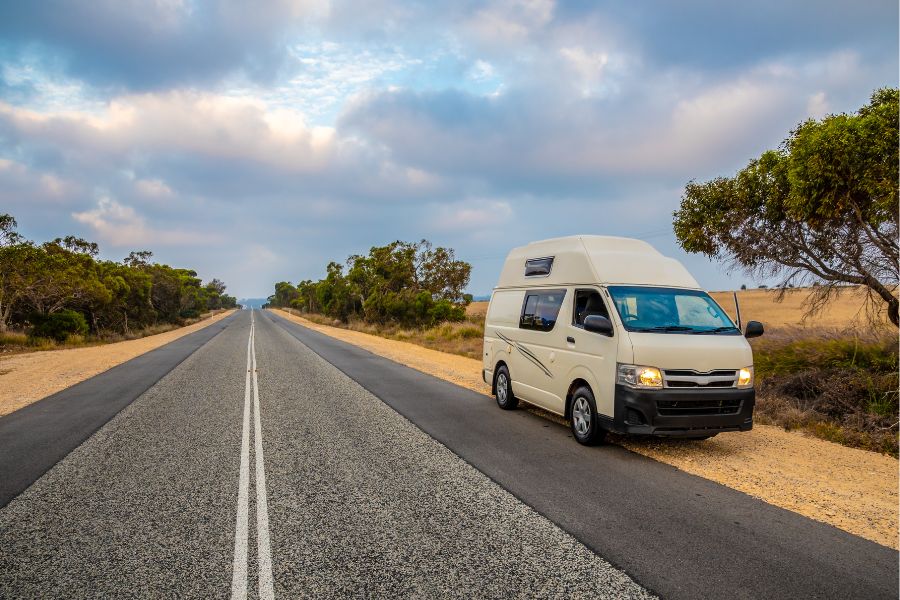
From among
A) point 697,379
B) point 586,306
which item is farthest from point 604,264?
point 697,379

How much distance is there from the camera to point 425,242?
41.2 metres

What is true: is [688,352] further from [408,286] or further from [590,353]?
[408,286]

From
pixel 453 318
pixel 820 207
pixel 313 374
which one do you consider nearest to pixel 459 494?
pixel 820 207

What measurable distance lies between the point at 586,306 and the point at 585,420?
1551mm

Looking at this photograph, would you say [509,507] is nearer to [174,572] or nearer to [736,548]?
[736,548]

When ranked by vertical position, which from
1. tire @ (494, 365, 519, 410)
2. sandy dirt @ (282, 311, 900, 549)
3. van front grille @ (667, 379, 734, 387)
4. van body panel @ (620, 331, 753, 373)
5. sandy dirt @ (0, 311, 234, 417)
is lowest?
sandy dirt @ (0, 311, 234, 417)

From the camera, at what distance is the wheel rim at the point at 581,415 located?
7047 mm

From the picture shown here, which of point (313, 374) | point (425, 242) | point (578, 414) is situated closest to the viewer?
point (578, 414)

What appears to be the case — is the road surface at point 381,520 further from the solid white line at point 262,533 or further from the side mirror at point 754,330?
the side mirror at point 754,330

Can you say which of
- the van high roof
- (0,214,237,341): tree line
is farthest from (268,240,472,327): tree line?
the van high roof

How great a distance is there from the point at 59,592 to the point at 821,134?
11.2 metres

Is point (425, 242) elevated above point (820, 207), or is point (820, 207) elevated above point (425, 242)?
point (425, 242)

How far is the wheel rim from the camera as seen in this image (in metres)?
7.05

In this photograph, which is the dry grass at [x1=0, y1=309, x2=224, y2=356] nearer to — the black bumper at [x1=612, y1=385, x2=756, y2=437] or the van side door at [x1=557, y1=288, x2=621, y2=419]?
the van side door at [x1=557, y1=288, x2=621, y2=419]
